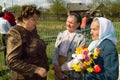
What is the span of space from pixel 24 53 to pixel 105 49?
85 cm

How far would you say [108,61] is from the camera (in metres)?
3.34

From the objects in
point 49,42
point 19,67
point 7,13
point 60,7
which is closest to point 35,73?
point 19,67

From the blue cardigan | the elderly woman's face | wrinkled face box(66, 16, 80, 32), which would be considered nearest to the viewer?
the blue cardigan

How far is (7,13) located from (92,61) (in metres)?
7.04

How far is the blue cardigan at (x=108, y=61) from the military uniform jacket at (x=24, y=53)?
2.10 feet

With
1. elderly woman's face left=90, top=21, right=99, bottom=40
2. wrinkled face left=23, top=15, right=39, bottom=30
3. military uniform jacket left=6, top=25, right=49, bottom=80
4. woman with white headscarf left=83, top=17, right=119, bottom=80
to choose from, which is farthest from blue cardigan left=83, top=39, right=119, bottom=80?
wrinkled face left=23, top=15, right=39, bottom=30

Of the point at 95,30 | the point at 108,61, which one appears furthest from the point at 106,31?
the point at 108,61

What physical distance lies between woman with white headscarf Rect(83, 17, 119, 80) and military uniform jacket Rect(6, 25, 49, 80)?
61 cm

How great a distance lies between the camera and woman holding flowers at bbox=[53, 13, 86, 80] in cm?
424

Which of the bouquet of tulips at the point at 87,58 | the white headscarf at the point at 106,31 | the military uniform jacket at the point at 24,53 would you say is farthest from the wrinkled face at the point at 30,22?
the white headscarf at the point at 106,31

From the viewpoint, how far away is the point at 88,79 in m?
3.70

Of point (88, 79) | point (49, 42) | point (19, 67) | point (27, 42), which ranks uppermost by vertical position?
point (27, 42)

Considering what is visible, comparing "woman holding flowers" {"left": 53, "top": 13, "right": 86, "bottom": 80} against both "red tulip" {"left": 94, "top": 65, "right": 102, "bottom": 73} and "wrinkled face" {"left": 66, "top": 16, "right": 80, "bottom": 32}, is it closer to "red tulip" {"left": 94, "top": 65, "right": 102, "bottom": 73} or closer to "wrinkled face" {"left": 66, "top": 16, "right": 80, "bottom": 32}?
"wrinkled face" {"left": 66, "top": 16, "right": 80, "bottom": 32}

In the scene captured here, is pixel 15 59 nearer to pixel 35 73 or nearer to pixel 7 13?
pixel 35 73
